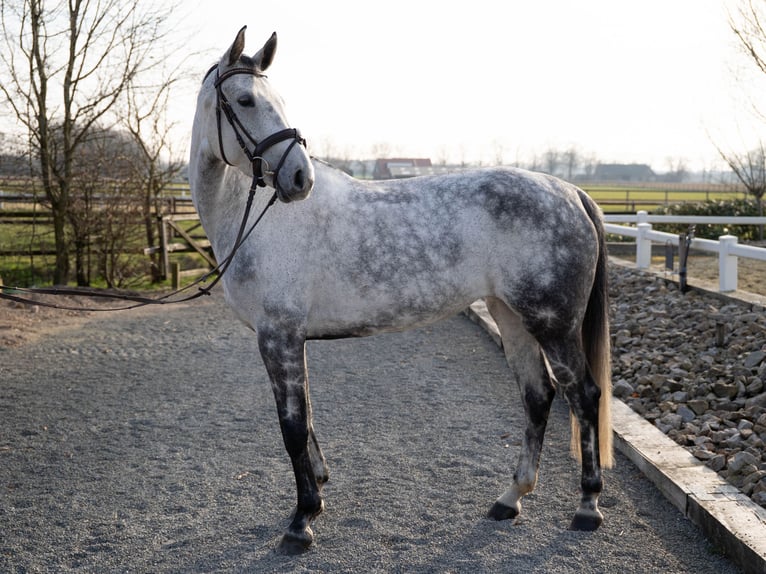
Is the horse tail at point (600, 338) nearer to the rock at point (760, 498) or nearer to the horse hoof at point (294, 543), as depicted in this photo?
the rock at point (760, 498)

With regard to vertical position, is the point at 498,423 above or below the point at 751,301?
below

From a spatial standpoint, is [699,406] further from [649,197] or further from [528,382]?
[649,197]

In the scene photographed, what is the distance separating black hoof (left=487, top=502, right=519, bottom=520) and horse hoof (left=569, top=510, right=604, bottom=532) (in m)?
0.29

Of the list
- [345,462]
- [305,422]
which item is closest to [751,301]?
[345,462]

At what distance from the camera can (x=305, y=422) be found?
3.34 meters

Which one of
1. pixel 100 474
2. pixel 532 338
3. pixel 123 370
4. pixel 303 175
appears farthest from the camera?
pixel 123 370

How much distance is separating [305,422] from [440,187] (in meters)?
1.33

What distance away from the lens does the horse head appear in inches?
118

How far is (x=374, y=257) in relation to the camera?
3334 mm

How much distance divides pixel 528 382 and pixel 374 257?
114cm

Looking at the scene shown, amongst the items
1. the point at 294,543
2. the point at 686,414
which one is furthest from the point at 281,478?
the point at 686,414

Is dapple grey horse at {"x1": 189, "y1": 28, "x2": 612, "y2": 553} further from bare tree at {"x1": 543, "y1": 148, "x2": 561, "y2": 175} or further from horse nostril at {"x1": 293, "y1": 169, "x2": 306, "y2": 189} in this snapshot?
bare tree at {"x1": 543, "y1": 148, "x2": 561, "y2": 175}

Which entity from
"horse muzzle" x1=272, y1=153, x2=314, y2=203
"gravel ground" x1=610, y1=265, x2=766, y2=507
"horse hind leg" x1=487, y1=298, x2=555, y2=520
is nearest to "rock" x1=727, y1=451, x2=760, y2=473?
"gravel ground" x1=610, y1=265, x2=766, y2=507

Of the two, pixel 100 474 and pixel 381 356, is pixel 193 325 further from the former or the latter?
pixel 100 474
